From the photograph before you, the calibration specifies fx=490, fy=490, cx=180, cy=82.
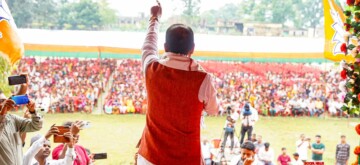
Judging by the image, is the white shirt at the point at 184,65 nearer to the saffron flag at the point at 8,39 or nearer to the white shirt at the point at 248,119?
the saffron flag at the point at 8,39

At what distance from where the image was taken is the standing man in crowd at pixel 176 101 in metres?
1.25

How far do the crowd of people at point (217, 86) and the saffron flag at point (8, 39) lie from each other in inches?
255

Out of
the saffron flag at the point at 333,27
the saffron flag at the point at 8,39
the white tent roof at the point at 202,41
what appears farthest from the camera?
the white tent roof at the point at 202,41

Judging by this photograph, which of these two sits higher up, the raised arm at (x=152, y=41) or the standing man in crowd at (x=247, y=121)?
the raised arm at (x=152, y=41)

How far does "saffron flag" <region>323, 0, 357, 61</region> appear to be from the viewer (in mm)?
3295

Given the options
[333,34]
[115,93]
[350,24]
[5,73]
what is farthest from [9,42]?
[115,93]

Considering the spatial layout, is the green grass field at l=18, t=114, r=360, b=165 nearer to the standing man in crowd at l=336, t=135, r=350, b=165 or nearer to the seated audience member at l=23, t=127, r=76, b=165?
the standing man in crowd at l=336, t=135, r=350, b=165

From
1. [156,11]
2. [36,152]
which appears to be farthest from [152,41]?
[36,152]

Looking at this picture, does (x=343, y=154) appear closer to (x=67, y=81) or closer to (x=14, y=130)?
(x=14, y=130)

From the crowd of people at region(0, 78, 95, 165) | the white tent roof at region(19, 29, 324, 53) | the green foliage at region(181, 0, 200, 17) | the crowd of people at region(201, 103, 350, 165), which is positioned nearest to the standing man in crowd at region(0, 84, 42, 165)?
the crowd of people at region(0, 78, 95, 165)

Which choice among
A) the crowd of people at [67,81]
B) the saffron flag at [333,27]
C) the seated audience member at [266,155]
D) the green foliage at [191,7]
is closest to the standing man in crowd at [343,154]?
the seated audience member at [266,155]

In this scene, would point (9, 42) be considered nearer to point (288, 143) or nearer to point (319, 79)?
point (288, 143)

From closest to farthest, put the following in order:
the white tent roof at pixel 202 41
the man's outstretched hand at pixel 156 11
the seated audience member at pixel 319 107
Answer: the man's outstretched hand at pixel 156 11 → the white tent roof at pixel 202 41 → the seated audience member at pixel 319 107

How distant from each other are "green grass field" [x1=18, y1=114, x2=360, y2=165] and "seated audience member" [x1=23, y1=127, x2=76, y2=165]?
3.25 meters
